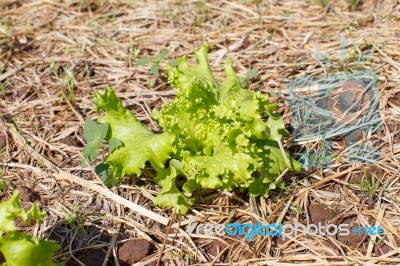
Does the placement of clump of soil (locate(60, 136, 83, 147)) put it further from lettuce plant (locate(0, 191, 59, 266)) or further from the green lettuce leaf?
lettuce plant (locate(0, 191, 59, 266))

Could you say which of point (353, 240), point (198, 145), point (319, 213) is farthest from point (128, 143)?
point (353, 240)

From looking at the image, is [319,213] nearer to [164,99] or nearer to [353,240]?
[353,240]

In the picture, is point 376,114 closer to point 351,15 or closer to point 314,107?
point 314,107

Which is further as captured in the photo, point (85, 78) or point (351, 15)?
point (351, 15)

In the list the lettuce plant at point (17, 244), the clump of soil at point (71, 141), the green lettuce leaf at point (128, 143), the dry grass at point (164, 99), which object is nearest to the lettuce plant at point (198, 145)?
the green lettuce leaf at point (128, 143)

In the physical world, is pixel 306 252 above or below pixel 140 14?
below

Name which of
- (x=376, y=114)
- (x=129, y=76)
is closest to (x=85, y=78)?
(x=129, y=76)
